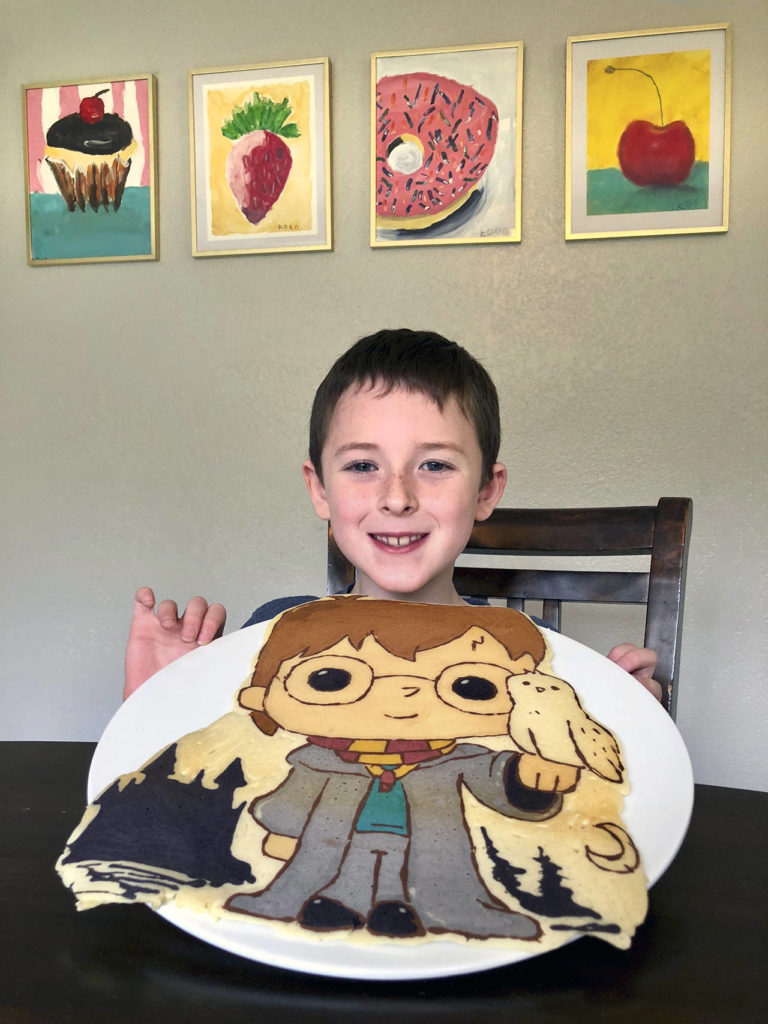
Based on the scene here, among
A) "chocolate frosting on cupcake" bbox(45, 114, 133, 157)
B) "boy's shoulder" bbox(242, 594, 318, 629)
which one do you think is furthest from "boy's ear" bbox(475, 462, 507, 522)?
"chocolate frosting on cupcake" bbox(45, 114, 133, 157)

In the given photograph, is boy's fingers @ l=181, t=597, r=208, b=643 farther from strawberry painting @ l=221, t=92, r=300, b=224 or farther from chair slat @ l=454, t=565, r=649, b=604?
strawberry painting @ l=221, t=92, r=300, b=224

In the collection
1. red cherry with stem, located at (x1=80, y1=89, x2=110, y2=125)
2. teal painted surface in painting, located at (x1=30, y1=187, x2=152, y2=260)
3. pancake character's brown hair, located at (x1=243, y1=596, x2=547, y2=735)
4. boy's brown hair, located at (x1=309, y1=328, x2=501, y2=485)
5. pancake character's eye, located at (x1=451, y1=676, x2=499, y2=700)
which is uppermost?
red cherry with stem, located at (x1=80, y1=89, x2=110, y2=125)

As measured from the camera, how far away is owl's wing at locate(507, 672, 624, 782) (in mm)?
520

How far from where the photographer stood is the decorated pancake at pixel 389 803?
0.40 metres

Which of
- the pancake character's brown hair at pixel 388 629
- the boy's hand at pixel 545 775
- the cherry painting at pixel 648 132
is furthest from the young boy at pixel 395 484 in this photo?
the cherry painting at pixel 648 132

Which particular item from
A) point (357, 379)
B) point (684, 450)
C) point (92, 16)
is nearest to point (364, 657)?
point (357, 379)

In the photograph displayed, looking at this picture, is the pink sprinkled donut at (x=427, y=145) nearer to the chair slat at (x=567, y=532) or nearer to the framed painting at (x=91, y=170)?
the framed painting at (x=91, y=170)

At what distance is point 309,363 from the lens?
1951mm

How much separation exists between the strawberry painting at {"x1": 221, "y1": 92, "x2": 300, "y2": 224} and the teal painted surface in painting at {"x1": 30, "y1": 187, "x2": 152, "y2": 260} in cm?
24

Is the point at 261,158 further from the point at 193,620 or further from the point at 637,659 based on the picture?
the point at 637,659

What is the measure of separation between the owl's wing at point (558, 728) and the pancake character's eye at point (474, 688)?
0.01m

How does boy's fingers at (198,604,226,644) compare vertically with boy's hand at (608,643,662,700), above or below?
above

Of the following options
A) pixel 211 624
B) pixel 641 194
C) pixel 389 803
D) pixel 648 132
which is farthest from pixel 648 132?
pixel 389 803

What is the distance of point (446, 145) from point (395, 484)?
1.24 m
